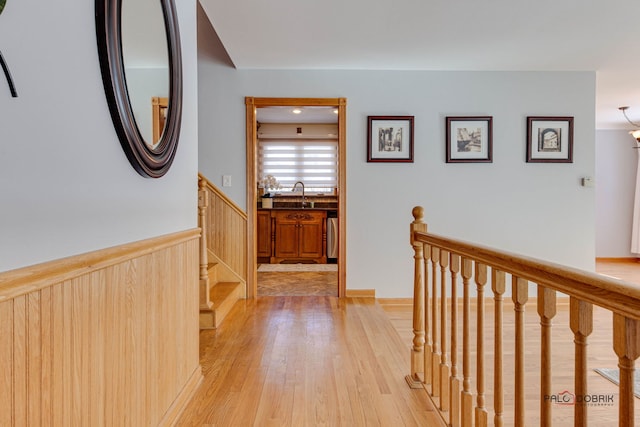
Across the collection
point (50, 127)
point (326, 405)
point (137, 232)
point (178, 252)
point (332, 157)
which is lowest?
point (326, 405)

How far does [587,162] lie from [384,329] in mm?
2766

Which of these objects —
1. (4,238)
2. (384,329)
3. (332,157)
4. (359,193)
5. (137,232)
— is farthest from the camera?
(332,157)

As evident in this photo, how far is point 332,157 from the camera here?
268 inches

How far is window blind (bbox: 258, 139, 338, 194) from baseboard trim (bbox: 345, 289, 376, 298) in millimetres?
3237

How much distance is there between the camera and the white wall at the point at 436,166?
3.75m

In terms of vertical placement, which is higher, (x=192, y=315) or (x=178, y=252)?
(x=178, y=252)

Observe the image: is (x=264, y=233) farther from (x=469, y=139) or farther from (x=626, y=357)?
Answer: (x=626, y=357)

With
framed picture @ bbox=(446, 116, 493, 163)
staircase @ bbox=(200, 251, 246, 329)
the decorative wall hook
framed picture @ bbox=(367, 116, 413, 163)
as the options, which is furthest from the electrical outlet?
the decorative wall hook

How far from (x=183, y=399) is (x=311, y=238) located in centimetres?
402

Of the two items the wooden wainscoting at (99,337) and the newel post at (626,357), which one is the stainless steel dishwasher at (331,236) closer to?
the wooden wainscoting at (99,337)

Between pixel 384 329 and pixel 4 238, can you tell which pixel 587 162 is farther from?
pixel 4 238

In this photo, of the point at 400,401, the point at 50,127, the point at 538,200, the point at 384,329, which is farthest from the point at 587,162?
the point at 50,127

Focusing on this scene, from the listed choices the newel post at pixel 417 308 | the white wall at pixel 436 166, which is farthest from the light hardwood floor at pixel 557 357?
the white wall at pixel 436 166

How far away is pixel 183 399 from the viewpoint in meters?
1.79
